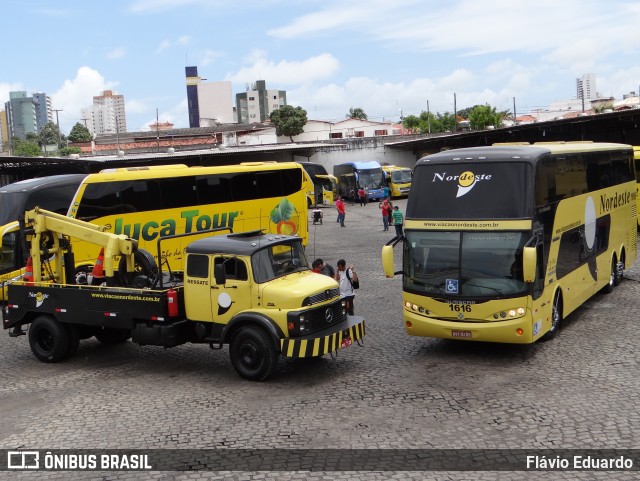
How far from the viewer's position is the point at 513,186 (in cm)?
1306

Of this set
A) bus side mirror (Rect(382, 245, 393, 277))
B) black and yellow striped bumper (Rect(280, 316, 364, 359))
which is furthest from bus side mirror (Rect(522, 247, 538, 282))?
black and yellow striped bumper (Rect(280, 316, 364, 359))

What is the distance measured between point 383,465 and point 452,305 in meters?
4.91

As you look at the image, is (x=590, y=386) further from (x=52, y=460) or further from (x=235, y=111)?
(x=235, y=111)

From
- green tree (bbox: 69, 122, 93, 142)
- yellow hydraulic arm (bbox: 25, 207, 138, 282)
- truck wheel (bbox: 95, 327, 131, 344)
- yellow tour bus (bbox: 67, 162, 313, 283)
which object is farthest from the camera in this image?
green tree (bbox: 69, 122, 93, 142)

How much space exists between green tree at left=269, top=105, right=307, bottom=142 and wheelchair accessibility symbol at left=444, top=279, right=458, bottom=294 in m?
79.0

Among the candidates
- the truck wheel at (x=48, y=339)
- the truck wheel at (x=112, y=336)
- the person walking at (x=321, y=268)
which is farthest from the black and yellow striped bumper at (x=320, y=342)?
the truck wheel at (x=48, y=339)

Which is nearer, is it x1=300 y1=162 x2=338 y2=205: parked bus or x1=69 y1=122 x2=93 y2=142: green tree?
x1=300 y1=162 x2=338 y2=205: parked bus

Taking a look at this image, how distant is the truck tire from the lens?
1457 cm

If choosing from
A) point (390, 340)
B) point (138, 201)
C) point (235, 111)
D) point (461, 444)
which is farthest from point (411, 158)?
point (235, 111)

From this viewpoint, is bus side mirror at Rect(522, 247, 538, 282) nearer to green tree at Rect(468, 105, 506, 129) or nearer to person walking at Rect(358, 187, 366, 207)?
person walking at Rect(358, 187, 366, 207)

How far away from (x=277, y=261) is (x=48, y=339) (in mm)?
5347

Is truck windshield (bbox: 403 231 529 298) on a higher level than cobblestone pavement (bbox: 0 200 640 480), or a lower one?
higher

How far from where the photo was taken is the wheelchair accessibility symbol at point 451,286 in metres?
13.1

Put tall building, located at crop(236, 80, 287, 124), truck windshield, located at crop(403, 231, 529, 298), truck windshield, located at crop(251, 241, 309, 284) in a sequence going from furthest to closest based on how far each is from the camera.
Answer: tall building, located at crop(236, 80, 287, 124)
truck windshield, located at crop(403, 231, 529, 298)
truck windshield, located at crop(251, 241, 309, 284)
